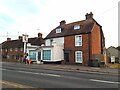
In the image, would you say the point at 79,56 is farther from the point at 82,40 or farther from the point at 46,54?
the point at 46,54

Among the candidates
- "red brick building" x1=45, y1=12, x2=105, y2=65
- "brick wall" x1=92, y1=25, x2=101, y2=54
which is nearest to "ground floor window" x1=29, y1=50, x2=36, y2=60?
"red brick building" x1=45, y1=12, x2=105, y2=65

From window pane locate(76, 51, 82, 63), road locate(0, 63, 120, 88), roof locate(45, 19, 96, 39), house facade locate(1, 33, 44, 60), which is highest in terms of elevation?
roof locate(45, 19, 96, 39)

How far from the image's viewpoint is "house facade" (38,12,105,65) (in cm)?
4038

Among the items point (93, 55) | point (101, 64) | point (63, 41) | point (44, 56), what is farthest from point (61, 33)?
point (101, 64)

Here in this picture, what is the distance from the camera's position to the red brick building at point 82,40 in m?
40.2

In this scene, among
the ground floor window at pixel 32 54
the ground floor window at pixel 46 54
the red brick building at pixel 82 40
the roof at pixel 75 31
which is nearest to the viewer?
the red brick building at pixel 82 40

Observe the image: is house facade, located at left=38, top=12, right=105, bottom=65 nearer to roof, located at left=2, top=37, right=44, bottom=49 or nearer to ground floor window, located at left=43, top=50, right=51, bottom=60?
A: ground floor window, located at left=43, top=50, right=51, bottom=60

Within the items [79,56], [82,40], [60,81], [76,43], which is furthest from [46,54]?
[60,81]

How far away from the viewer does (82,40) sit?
40969 mm

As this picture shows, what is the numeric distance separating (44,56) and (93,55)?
10.2m

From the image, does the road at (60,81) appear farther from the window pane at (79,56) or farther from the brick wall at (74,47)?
the window pane at (79,56)

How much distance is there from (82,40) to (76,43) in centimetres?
147

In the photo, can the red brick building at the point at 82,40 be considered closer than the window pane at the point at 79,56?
Yes

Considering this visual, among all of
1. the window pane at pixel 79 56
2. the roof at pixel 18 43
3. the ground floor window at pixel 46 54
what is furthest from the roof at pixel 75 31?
the roof at pixel 18 43
